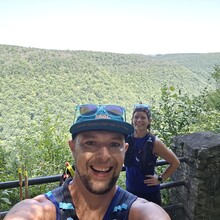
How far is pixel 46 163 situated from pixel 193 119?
10.5 feet

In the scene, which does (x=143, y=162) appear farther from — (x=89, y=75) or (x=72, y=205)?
(x=89, y=75)

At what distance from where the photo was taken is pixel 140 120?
296 cm

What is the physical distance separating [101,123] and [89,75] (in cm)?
4260

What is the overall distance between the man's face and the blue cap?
1.1 inches

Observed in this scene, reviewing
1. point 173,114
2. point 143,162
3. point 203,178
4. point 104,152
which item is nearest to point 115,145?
point 104,152

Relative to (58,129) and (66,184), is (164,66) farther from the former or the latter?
(66,184)

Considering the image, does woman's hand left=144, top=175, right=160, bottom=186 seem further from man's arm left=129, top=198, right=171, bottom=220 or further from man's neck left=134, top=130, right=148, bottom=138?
man's arm left=129, top=198, right=171, bottom=220

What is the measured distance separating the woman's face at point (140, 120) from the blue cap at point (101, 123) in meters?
1.47

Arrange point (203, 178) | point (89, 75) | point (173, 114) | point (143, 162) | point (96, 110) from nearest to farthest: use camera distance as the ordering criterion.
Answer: point (96, 110)
point (143, 162)
point (203, 178)
point (173, 114)
point (89, 75)

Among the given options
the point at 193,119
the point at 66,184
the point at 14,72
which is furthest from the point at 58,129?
the point at 14,72

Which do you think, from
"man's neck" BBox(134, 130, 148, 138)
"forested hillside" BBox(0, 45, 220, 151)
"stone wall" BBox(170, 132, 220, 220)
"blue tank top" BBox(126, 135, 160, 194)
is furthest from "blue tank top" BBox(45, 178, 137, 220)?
"forested hillside" BBox(0, 45, 220, 151)

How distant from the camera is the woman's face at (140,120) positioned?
9.62ft

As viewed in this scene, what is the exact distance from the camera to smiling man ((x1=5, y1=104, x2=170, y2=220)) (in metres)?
1.37

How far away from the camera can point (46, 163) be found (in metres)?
6.60
